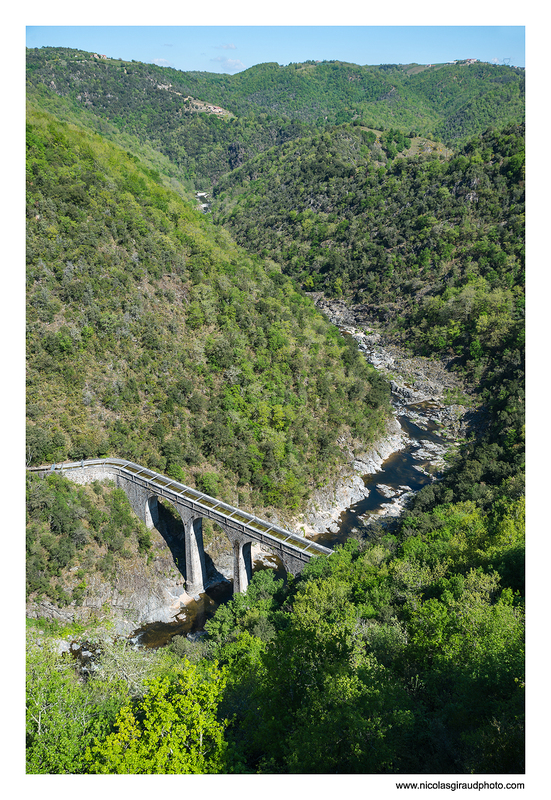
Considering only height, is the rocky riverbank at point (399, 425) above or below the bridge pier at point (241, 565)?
above

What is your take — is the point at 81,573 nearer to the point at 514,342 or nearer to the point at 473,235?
the point at 514,342

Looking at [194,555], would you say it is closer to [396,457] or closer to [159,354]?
[159,354]

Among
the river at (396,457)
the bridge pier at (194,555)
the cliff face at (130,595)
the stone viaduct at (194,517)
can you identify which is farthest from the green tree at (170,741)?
the bridge pier at (194,555)

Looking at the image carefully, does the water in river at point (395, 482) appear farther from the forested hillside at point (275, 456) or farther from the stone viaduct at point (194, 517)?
the stone viaduct at point (194, 517)

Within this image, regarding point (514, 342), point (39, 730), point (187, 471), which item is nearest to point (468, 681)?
point (39, 730)

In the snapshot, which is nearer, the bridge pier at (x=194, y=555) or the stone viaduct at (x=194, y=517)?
the stone viaduct at (x=194, y=517)

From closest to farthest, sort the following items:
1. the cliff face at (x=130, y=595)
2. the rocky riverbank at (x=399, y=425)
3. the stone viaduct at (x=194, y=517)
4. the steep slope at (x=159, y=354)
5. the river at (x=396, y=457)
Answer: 1. the cliff face at (x=130, y=595)
2. the stone viaduct at (x=194, y=517)
3. the river at (x=396, y=457)
4. the steep slope at (x=159, y=354)
5. the rocky riverbank at (x=399, y=425)

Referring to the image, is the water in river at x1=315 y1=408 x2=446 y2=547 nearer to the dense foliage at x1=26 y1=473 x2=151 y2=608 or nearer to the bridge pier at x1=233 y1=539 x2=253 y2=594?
the bridge pier at x1=233 y1=539 x2=253 y2=594
